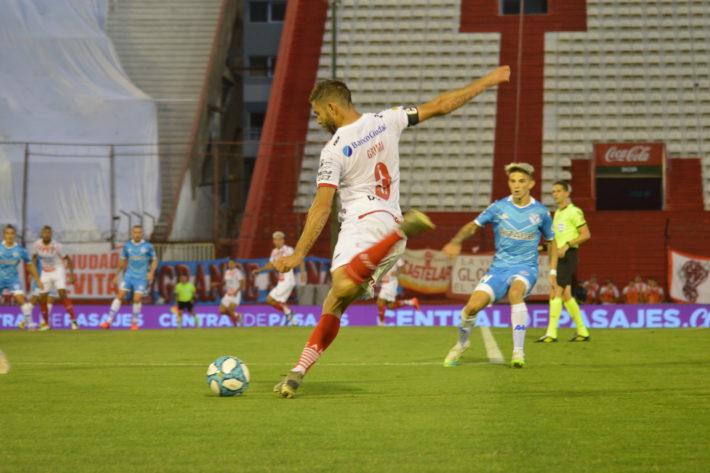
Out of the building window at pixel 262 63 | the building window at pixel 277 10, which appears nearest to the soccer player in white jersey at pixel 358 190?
the building window at pixel 262 63

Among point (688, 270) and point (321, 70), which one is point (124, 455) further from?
point (321, 70)

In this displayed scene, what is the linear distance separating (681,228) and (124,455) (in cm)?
2487

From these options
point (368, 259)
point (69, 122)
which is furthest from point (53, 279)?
point (368, 259)

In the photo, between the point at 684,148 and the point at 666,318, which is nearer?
the point at 666,318

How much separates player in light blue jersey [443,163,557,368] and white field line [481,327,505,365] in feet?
1.72

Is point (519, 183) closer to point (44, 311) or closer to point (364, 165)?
point (364, 165)

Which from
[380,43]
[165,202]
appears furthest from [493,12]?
[165,202]

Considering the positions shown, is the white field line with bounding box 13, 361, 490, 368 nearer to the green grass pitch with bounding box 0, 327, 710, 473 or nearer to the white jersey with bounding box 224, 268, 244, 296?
the green grass pitch with bounding box 0, 327, 710, 473

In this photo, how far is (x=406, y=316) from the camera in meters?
27.8

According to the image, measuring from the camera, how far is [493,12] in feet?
128

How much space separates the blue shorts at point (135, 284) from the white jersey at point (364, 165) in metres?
17.0

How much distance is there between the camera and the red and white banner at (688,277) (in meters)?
27.8

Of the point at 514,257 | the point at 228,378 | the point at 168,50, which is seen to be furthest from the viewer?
the point at 168,50

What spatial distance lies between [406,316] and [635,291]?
5832 millimetres
